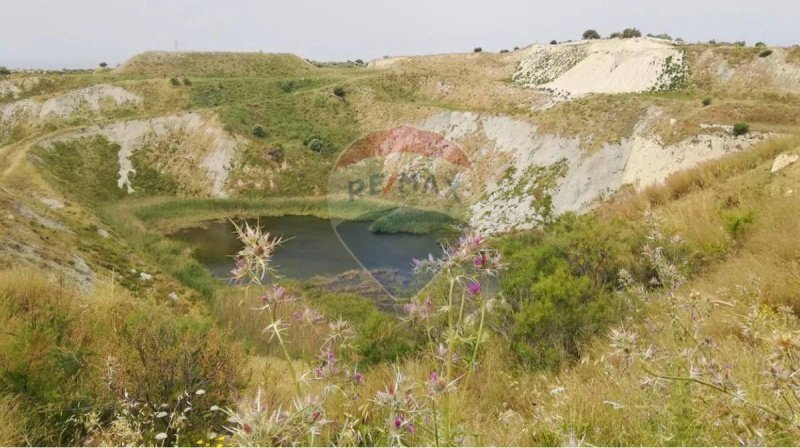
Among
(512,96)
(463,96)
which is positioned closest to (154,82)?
(463,96)

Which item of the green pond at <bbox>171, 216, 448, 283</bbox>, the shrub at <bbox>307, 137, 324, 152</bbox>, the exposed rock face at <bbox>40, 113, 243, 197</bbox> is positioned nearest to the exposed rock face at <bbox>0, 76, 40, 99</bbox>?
the exposed rock face at <bbox>40, 113, 243, 197</bbox>

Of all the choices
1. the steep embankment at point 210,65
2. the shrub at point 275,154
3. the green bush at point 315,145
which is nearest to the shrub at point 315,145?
the green bush at point 315,145

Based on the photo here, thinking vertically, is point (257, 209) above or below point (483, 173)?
below

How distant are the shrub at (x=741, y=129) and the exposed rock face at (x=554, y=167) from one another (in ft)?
1.46

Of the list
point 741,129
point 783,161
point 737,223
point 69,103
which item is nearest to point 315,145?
point 69,103

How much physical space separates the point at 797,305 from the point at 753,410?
3419mm

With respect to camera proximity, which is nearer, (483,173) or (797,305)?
(797,305)

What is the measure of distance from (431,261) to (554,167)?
33917 millimetres

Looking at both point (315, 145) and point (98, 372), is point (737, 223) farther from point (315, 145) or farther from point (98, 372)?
point (315, 145)

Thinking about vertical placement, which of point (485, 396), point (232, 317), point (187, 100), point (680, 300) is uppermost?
point (187, 100)

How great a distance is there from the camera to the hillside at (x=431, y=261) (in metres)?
2.81

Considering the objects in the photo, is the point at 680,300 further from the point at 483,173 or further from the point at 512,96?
the point at 512,96

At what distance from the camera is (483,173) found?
40375 mm

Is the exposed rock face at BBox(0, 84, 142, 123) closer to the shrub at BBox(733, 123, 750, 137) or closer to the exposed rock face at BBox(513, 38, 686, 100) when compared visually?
the exposed rock face at BBox(513, 38, 686, 100)
